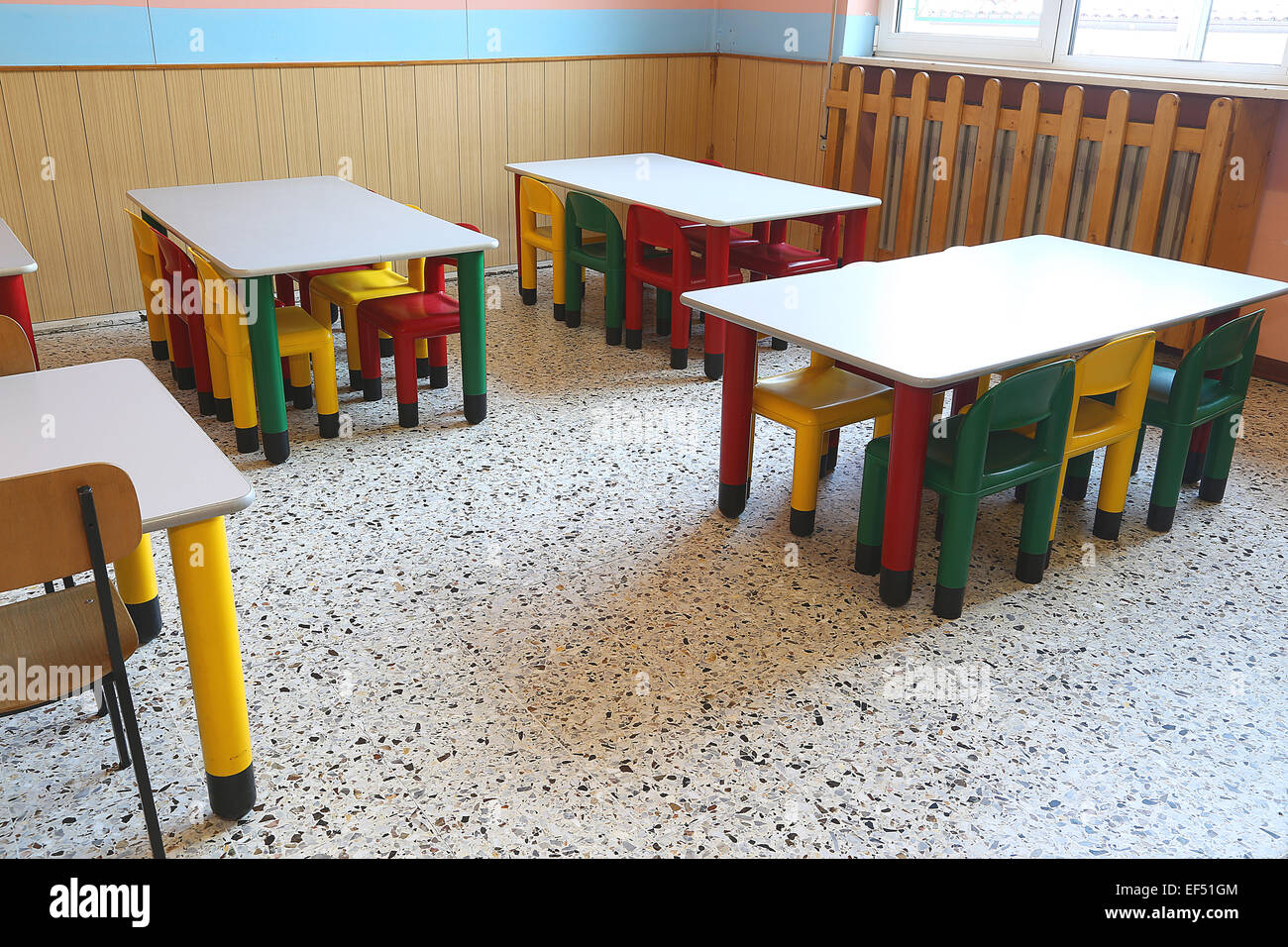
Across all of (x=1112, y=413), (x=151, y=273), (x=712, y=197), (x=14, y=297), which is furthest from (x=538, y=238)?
(x=1112, y=413)

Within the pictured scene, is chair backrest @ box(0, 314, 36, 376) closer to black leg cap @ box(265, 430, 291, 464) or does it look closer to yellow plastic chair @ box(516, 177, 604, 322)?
black leg cap @ box(265, 430, 291, 464)

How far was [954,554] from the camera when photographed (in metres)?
2.68

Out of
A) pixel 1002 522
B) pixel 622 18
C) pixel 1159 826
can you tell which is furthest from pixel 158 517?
pixel 622 18

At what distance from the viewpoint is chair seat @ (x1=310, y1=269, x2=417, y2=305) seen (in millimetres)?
4031

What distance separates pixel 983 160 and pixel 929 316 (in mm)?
2639

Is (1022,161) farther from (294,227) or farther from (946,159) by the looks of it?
(294,227)

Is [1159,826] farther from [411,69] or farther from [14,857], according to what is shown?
[411,69]

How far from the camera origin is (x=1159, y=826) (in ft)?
6.66

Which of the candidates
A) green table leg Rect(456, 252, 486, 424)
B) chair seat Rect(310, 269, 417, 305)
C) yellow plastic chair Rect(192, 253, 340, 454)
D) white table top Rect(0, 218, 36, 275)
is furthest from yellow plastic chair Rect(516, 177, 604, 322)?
white table top Rect(0, 218, 36, 275)

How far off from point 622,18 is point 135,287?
3.10 m

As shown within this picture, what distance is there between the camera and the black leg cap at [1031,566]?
288 cm

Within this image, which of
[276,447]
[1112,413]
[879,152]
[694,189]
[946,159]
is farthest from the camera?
[879,152]

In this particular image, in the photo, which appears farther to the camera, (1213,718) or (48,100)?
(48,100)

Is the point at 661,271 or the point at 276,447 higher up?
the point at 661,271
